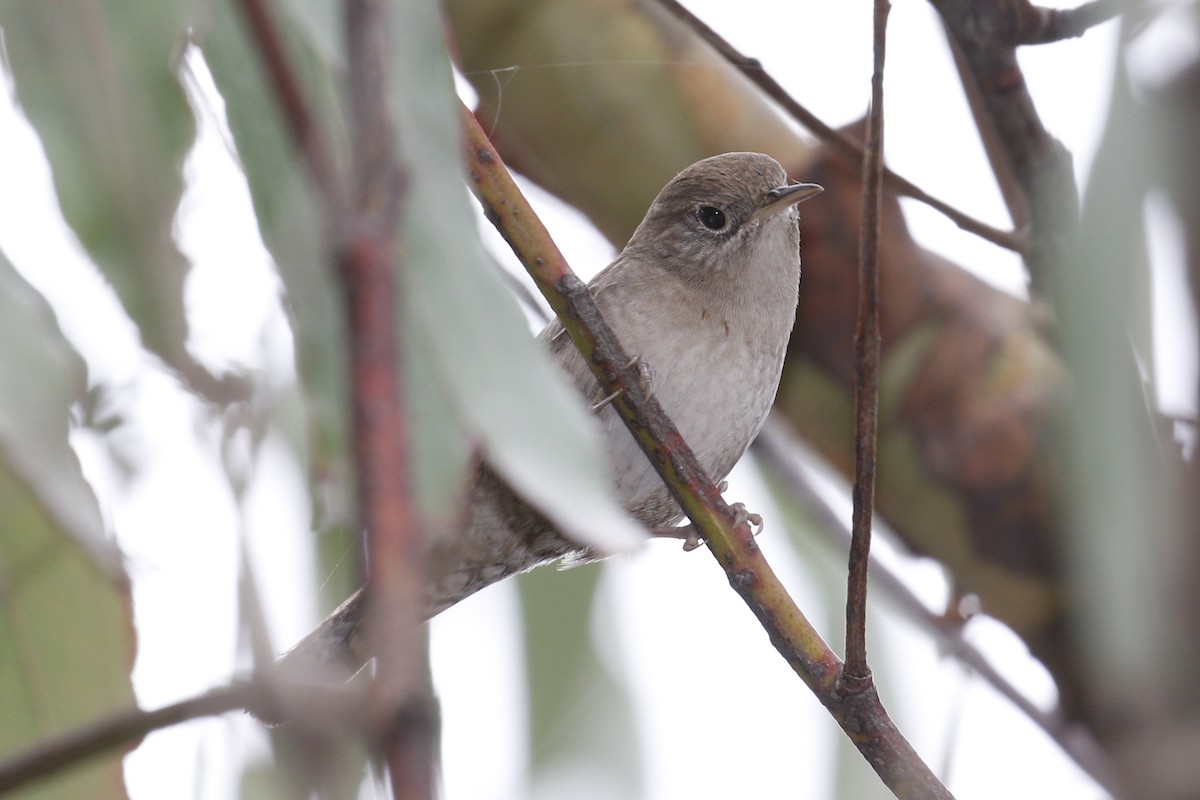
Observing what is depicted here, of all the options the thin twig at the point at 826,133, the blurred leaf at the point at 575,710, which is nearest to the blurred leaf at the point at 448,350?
the thin twig at the point at 826,133

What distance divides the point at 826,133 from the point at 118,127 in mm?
1070

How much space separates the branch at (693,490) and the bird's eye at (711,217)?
3.25 ft

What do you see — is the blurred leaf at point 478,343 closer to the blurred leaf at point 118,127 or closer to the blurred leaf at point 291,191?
the blurred leaf at point 291,191

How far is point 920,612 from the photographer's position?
7.86 feet

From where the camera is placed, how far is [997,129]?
2094mm

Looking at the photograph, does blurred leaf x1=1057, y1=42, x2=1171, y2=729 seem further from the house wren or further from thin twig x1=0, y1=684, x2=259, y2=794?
thin twig x1=0, y1=684, x2=259, y2=794

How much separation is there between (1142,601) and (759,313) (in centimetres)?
75

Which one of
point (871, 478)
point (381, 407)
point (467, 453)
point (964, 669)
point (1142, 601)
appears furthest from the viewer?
point (964, 669)

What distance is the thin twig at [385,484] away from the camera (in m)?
0.41

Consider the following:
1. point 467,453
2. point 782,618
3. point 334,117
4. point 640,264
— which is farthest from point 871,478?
point 640,264

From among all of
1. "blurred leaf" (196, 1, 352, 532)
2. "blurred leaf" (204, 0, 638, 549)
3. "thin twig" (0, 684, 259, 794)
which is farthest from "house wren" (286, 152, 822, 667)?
"thin twig" (0, 684, 259, 794)

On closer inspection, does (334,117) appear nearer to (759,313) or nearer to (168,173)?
(168,173)

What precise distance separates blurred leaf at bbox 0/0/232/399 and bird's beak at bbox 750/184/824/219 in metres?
1.02

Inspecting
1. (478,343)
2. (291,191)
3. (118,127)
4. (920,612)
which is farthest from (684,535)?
(478,343)
